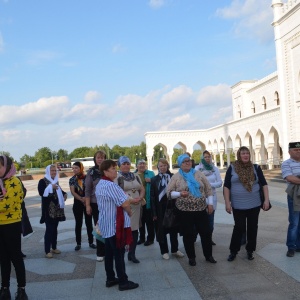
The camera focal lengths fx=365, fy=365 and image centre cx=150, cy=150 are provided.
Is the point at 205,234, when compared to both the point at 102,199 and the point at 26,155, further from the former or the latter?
the point at 26,155

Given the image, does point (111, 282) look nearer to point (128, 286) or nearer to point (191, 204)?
point (128, 286)

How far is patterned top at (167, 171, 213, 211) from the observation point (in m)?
5.27

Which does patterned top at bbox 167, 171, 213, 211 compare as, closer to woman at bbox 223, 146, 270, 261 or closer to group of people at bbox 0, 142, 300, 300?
group of people at bbox 0, 142, 300, 300

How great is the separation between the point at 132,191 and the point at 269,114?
24.8 meters

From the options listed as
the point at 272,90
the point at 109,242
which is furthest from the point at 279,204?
the point at 272,90

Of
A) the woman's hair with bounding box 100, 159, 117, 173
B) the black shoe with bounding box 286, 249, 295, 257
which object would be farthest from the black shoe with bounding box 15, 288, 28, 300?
the black shoe with bounding box 286, 249, 295, 257

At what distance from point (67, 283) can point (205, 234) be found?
79.6 inches

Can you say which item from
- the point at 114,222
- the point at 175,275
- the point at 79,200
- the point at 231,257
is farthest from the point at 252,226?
the point at 79,200

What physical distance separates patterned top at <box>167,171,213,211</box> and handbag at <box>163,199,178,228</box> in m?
0.17

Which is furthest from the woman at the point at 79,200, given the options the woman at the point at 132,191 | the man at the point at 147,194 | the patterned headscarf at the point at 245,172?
the patterned headscarf at the point at 245,172

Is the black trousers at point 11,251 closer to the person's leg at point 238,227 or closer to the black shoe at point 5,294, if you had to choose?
the black shoe at point 5,294

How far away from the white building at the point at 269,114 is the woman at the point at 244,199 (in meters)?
17.8

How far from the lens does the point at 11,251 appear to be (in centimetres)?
415

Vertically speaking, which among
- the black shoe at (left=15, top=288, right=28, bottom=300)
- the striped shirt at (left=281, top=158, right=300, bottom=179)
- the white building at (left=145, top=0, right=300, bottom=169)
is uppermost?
the white building at (left=145, top=0, right=300, bottom=169)
